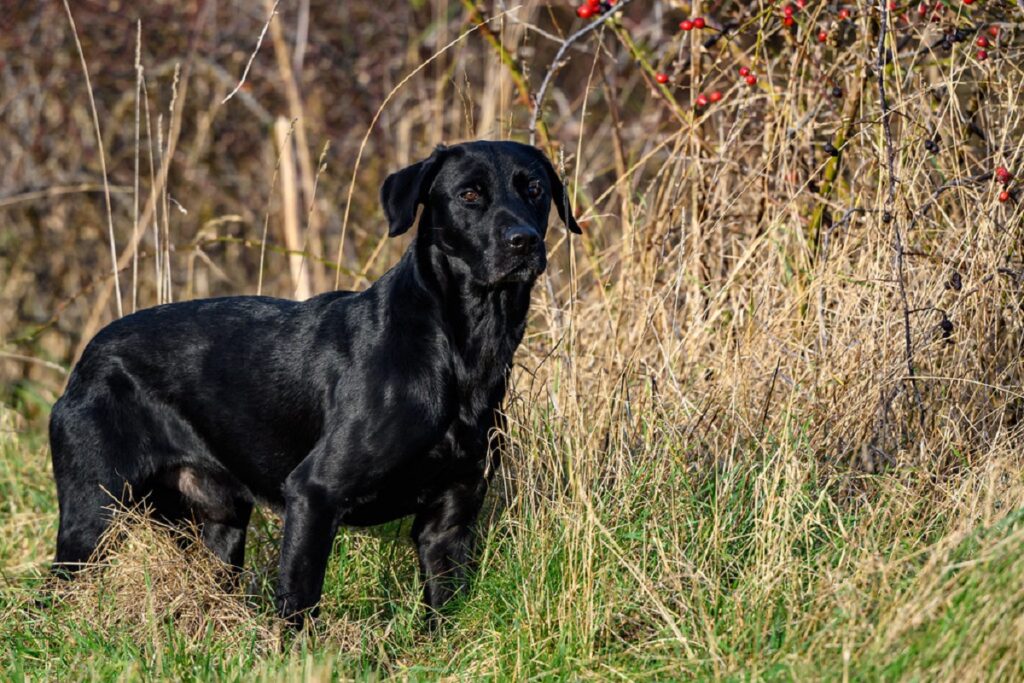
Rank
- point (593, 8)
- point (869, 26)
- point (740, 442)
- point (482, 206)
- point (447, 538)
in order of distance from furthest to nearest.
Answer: point (869, 26) < point (593, 8) < point (740, 442) < point (447, 538) < point (482, 206)

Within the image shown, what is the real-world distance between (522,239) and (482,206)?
227 mm

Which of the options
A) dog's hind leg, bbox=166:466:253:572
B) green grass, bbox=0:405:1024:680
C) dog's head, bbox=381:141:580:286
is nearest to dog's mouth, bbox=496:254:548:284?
dog's head, bbox=381:141:580:286

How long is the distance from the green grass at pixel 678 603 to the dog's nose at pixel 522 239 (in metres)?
0.65

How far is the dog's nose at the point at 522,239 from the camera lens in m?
3.42

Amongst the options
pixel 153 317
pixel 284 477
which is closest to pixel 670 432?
pixel 284 477

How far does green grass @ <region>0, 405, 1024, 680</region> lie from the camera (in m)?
2.62

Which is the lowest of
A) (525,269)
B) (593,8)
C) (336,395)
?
(336,395)

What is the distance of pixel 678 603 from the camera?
305 cm

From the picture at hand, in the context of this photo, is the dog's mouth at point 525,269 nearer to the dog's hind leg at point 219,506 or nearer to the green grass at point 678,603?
the green grass at point 678,603

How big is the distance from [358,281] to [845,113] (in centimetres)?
218

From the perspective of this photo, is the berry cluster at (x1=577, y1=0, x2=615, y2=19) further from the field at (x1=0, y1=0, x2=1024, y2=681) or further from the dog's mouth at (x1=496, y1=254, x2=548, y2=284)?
the dog's mouth at (x1=496, y1=254, x2=548, y2=284)

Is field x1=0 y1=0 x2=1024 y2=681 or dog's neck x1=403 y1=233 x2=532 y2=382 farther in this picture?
dog's neck x1=403 y1=233 x2=532 y2=382

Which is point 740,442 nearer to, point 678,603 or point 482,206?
point 678,603

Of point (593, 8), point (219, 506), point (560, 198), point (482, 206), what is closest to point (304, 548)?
point (219, 506)
